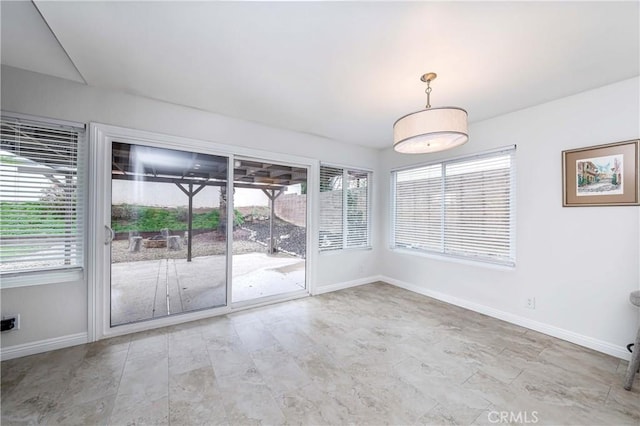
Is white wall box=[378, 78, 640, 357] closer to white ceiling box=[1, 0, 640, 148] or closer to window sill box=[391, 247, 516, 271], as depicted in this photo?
window sill box=[391, 247, 516, 271]

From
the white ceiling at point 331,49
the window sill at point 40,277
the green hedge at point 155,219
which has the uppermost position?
the white ceiling at point 331,49

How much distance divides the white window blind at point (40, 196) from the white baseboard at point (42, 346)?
663 mm

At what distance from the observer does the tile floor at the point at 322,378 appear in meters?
1.61

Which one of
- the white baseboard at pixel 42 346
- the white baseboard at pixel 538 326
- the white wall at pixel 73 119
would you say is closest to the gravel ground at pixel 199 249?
the white wall at pixel 73 119

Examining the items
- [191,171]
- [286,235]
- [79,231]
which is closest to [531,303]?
[286,235]

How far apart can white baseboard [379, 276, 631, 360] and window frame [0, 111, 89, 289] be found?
432 centimetres

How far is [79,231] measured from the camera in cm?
244

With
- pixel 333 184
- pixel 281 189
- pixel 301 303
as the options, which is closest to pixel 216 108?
pixel 281 189

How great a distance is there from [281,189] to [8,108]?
2.73 m

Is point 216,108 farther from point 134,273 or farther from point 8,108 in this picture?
point 134,273

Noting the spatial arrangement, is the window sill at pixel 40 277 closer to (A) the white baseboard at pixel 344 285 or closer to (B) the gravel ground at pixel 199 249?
(B) the gravel ground at pixel 199 249

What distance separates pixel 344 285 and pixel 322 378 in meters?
2.36

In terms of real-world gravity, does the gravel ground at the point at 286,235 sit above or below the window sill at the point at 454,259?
above

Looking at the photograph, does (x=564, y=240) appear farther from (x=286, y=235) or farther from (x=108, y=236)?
(x=108, y=236)
